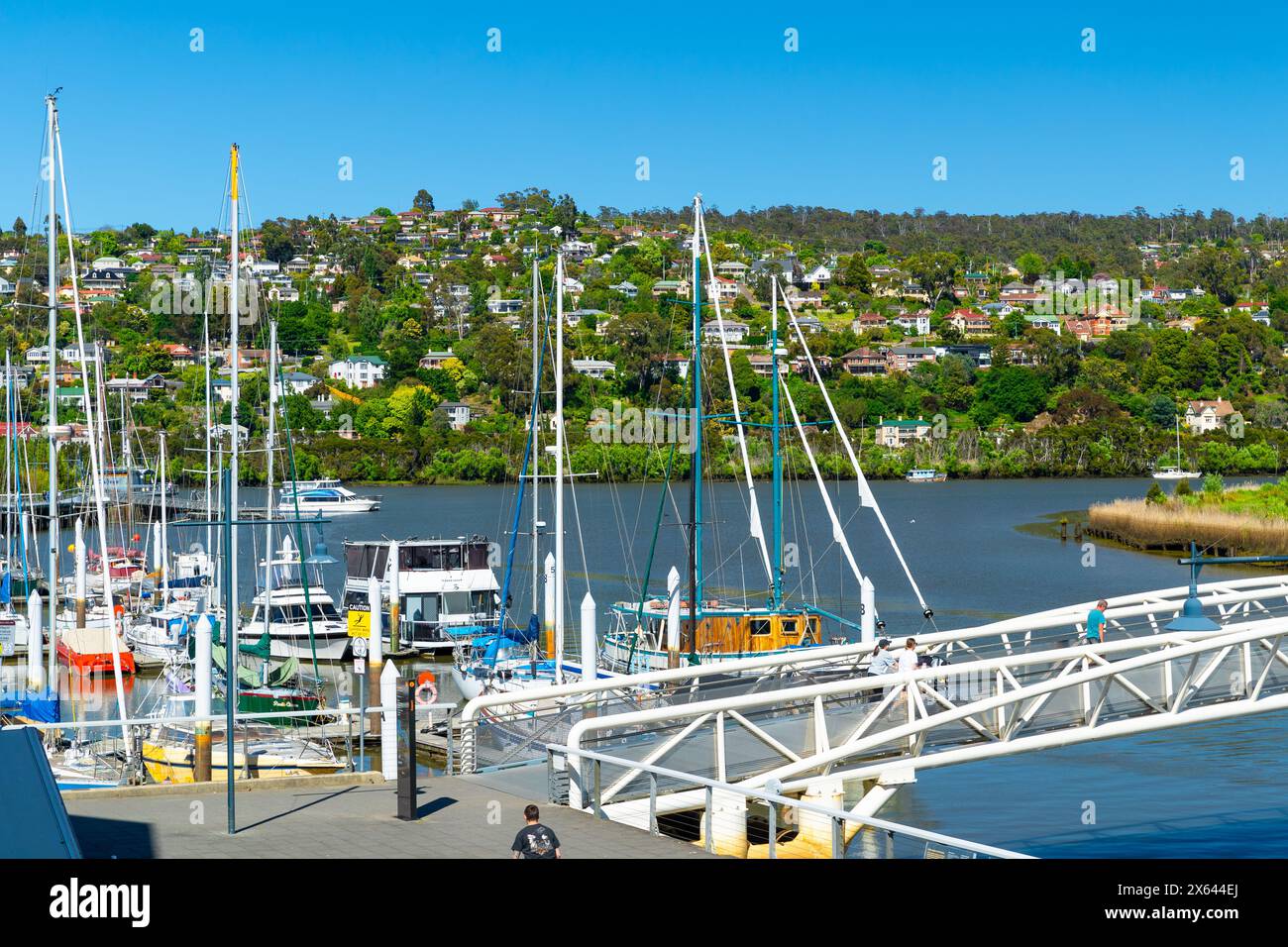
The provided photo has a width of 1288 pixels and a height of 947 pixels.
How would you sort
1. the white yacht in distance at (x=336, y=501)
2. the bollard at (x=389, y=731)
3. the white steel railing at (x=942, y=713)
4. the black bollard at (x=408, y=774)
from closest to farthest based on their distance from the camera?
the black bollard at (x=408, y=774) < the bollard at (x=389, y=731) < the white steel railing at (x=942, y=713) < the white yacht in distance at (x=336, y=501)

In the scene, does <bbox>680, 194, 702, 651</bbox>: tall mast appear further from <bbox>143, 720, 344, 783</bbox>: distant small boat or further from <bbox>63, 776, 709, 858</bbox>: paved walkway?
<bbox>63, 776, 709, 858</bbox>: paved walkway

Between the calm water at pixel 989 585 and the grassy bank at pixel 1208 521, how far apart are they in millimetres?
2373

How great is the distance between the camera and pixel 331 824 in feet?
47.6

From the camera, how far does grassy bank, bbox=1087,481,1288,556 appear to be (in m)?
73.2

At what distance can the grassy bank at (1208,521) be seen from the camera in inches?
2884

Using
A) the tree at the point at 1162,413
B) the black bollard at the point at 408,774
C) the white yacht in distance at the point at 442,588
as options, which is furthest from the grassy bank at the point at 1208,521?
Result: the tree at the point at 1162,413

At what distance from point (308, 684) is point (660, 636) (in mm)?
8393

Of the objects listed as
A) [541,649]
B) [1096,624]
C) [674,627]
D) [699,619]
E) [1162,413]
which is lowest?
[541,649]

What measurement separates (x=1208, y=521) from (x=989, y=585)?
20.7 m

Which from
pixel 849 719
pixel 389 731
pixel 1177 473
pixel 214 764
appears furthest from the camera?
pixel 1177 473

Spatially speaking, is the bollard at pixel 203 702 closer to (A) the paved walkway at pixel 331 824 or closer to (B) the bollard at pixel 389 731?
(B) the bollard at pixel 389 731

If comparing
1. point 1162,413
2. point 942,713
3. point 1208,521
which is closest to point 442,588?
point 942,713

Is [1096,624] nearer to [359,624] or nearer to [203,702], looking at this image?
[203,702]
